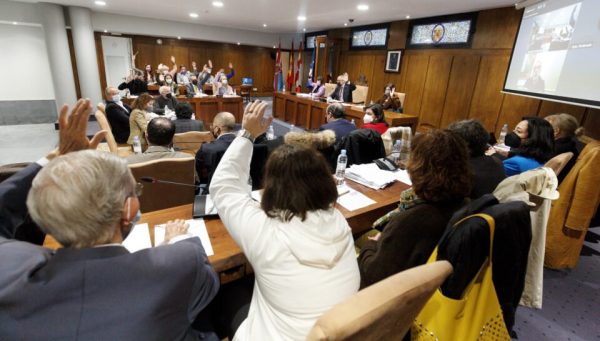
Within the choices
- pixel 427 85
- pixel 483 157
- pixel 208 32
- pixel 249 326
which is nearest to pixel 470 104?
pixel 427 85

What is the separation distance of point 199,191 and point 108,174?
5.96 feet

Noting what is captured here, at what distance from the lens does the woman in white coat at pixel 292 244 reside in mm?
892

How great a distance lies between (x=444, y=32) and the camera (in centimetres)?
638

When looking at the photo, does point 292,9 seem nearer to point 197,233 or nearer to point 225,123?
point 225,123

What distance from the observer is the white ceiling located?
5.33m

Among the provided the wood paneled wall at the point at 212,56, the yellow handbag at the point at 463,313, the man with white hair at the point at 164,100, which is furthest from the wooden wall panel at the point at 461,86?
the wood paneled wall at the point at 212,56

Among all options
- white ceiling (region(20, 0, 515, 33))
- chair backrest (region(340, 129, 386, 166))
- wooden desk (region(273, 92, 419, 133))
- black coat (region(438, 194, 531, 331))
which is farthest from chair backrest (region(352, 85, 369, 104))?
black coat (region(438, 194, 531, 331))

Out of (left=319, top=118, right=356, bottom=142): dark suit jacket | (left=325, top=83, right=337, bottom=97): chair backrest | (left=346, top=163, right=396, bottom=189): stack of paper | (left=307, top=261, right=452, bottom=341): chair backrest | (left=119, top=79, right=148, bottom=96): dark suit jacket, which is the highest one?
(left=325, top=83, right=337, bottom=97): chair backrest

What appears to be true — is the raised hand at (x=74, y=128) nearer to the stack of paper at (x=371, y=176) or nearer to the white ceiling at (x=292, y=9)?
the stack of paper at (x=371, y=176)

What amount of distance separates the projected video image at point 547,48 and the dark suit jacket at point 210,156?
400 cm

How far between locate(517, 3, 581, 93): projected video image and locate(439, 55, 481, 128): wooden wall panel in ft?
5.76

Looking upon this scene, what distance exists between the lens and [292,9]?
6.40 metres

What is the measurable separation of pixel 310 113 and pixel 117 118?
167 inches

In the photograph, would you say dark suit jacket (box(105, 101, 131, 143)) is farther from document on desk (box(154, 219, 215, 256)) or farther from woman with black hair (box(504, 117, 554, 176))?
woman with black hair (box(504, 117, 554, 176))
